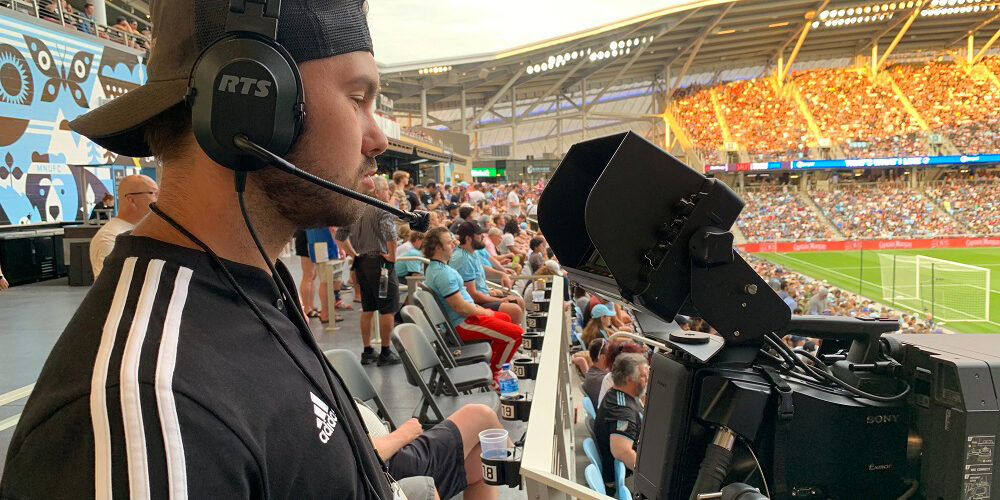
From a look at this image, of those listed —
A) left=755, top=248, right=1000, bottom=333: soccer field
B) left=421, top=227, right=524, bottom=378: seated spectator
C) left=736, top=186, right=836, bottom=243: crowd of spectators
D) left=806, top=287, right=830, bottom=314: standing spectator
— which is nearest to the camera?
left=421, top=227, right=524, bottom=378: seated spectator

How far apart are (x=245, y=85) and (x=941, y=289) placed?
15947mm

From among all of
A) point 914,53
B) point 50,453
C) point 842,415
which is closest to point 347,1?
point 50,453

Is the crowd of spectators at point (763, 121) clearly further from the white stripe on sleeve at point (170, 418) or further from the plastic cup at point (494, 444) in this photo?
the white stripe on sleeve at point (170, 418)

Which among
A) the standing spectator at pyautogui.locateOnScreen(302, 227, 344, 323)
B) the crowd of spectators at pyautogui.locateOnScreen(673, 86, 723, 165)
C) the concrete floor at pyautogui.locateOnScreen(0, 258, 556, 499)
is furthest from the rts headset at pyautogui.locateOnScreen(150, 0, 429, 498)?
the crowd of spectators at pyautogui.locateOnScreen(673, 86, 723, 165)

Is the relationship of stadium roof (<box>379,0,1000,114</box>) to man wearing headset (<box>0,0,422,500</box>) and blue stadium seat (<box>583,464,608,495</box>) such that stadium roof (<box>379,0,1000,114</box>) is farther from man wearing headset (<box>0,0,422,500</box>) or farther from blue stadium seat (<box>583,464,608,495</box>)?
man wearing headset (<box>0,0,422,500</box>)

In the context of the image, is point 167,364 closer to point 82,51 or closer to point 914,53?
point 82,51

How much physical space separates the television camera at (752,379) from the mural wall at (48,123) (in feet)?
31.3

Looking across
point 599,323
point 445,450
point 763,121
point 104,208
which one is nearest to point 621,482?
point 445,450

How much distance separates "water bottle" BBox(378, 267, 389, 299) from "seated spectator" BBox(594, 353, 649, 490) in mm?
2152

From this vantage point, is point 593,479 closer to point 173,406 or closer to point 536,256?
point 173,406

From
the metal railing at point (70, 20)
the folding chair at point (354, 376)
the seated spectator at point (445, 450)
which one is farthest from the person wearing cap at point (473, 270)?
the metal railing at point (70, 20)

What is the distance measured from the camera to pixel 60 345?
58cm

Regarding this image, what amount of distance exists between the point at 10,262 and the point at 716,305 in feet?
34.9

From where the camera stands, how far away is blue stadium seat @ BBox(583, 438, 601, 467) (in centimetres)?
315
